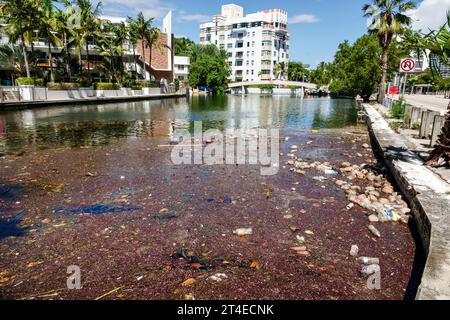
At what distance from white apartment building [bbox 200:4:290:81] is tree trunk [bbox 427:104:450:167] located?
94112mm

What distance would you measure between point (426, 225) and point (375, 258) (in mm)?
840

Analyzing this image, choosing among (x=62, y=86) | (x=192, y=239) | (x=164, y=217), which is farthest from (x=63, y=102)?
(x=192, y=239)

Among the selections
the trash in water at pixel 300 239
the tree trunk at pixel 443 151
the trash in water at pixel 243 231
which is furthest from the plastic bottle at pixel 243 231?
the tree trunk at pixel 443 151

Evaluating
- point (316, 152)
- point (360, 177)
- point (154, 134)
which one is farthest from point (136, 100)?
point (360, 177)

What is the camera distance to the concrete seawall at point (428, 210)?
2744mm

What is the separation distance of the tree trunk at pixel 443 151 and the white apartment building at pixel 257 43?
94.1 m

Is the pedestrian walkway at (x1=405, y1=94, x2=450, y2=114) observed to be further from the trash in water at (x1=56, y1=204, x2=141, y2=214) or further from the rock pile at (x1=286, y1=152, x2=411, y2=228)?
the trash in water at (x1=56, y1=204, x2=141, y2=214)

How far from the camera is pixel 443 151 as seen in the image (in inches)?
252

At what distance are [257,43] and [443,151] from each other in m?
98.8

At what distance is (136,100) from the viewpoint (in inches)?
1547

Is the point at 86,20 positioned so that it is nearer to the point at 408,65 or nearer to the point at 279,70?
the point at 408,65
